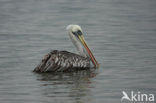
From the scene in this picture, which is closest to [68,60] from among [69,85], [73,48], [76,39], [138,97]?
[76,39]

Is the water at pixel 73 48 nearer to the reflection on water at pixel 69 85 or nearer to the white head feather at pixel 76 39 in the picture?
the reflection on water at pixel 69 85

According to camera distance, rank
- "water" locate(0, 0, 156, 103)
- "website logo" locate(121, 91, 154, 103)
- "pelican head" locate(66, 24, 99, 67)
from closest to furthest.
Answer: "website logo" locate(121, 91, 154, 103) < "water" locate(0, 0, 156, 103) < "pelican head" locate(66, 24, 99, 67)

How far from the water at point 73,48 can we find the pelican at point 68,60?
205 millimetres

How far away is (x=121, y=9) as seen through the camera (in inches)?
878

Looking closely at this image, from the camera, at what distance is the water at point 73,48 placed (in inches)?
364

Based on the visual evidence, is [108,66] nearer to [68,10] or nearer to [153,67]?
[153,67]

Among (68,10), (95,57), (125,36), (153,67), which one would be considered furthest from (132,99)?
(68,10)

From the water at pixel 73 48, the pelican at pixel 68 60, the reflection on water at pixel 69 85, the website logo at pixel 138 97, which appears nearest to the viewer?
the website logo at pixel 138 97

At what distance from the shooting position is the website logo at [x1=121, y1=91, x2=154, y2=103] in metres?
8.45

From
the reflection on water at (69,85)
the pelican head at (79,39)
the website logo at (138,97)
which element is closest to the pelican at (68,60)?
the pelican head at (79,39)

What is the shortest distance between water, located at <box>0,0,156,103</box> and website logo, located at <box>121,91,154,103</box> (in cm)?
11

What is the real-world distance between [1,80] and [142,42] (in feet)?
19.0

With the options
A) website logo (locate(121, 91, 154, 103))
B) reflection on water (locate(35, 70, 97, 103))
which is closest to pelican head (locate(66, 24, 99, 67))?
reflection on water (locate(35, 70, 97, 103))

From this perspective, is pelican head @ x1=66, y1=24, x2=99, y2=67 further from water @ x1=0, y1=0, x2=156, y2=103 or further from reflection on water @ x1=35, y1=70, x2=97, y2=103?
reflection on water @ x1=35, y1=70, x2=97, y2=103
